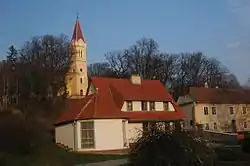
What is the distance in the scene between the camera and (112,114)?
40438 millimetres

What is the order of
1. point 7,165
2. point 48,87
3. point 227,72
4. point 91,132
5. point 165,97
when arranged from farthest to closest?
point 227,72 < point 48,87 < point 165,97 < point 91,132 < point 7,165

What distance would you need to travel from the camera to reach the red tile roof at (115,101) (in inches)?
1593

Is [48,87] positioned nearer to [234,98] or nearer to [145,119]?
[145,119]

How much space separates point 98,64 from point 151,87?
47.1m

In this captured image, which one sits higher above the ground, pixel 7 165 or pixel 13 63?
pixel 13 63

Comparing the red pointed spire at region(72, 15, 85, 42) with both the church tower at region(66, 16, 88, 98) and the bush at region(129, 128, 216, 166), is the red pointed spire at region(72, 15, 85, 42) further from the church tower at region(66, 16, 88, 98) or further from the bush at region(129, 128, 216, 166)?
the bush at region(129, 128, 216, 166)

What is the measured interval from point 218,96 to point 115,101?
31.8 m

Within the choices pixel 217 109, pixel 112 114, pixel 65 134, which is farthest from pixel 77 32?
pixel 112 114

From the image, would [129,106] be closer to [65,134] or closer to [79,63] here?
[65,134]

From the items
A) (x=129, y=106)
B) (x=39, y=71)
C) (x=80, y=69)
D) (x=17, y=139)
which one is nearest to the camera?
(x=17, y=139)

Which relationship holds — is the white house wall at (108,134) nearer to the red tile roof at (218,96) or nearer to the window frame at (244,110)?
the red tile roof at (218,96)

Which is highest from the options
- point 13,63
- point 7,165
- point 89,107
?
point 13,63

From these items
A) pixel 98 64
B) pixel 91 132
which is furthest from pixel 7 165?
pixel 98 64

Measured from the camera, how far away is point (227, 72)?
93062 millimetres
